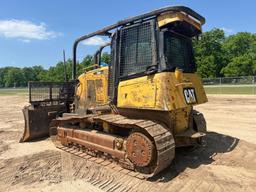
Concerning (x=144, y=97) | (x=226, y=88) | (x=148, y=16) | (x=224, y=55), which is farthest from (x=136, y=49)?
(x=224, y=55)

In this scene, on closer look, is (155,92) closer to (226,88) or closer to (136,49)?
(136,49)

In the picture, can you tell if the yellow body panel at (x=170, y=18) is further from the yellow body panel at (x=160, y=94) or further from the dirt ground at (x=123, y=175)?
the dirt ground at (x=123, y=175)

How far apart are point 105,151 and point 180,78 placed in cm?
222

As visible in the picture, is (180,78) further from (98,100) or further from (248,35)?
(248,35)

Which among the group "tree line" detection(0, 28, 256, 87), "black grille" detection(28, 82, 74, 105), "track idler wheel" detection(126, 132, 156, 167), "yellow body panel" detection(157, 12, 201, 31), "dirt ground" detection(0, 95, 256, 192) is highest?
"tree line" detection(0, 28, 256, 87)

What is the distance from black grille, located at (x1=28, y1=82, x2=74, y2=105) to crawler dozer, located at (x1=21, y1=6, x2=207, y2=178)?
1504 millimetres

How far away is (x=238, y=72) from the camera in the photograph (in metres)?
53.9

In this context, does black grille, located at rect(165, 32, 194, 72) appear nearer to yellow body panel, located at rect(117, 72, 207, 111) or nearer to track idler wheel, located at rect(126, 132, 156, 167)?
yellow body panel, located at rect(117, 72, 207, 111)

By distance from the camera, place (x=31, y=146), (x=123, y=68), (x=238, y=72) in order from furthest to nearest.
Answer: (x=238, y=72) → (x=31, y=146) → (x=123, y=68)

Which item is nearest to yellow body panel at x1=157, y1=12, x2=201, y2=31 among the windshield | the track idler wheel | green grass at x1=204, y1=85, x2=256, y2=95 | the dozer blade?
the windshield

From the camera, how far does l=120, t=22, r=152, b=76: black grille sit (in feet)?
17.6

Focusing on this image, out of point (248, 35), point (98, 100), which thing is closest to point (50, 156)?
point (98, 100)

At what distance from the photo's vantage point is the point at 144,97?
5.14 meters

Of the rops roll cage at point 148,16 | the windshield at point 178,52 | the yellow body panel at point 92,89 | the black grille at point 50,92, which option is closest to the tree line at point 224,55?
the black grille at point 50,92
